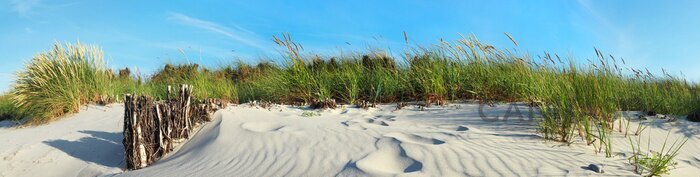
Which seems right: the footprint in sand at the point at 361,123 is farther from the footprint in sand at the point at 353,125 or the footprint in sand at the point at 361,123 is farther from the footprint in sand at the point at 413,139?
the footprint in sand at the point at 413,139

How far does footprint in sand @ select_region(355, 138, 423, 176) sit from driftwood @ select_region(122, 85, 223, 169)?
2.51 metres

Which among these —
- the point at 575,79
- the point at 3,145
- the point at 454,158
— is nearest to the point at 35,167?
the point at 3,145

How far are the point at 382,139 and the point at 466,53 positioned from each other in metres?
4.54

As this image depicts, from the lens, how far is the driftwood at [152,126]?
5.23 metres

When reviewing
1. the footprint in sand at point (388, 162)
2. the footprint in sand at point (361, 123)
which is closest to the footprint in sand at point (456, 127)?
the footprint in sand at point (361, 123)

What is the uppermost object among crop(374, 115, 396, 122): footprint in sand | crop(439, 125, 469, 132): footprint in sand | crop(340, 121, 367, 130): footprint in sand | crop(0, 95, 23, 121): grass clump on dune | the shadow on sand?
crop(374, 115, 396, 122): footprint in sand

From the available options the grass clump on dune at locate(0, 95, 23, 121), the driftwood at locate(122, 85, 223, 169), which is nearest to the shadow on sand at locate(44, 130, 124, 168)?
the driftwood at locate(122, 85, 223, 169)

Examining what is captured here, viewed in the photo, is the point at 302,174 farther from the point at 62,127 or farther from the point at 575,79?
the point at 62,127

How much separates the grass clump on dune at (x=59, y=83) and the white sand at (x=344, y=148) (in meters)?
1.37

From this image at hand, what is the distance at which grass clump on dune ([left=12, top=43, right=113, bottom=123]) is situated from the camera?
8766mm

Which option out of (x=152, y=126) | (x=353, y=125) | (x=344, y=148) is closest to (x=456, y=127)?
(x=353, y=125)

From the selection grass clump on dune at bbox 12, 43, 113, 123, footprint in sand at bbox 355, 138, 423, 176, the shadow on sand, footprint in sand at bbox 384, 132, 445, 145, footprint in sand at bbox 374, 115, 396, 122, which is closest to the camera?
footprint in sand at bbox 355, 138, 423, 176

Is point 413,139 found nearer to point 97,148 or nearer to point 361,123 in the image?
point 361,123

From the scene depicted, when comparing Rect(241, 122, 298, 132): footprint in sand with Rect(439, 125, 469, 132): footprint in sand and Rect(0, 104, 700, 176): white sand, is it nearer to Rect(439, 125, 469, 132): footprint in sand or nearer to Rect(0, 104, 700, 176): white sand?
Rect(0, 104, 700, 176): white sand
